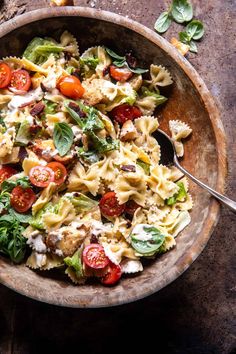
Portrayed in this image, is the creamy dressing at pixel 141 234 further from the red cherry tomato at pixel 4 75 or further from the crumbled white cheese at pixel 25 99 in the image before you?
the red cherry tomato at pixel 4 75

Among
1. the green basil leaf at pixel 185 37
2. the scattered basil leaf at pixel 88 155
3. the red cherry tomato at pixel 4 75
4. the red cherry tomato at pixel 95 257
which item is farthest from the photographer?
the green basil leaf at pixel 185 37

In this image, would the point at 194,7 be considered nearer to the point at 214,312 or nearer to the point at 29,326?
the point at 214,312

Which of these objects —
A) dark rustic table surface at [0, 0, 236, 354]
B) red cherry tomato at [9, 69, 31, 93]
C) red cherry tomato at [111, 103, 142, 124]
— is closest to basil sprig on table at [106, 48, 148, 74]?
red cherry tomato at [111, 103, 142, 124]

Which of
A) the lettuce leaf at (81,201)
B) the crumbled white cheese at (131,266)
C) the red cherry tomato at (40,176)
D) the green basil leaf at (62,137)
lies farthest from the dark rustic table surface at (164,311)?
the green basil leaf at (62,137)

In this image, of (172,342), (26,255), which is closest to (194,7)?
(26,255)

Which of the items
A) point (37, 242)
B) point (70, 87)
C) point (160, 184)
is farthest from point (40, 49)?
point (37, 242)

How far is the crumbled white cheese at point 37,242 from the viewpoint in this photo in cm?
450

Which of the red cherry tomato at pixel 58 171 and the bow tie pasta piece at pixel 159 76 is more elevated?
the bow tie pasta piece at pixel 159 76

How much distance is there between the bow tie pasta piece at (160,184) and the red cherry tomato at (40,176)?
89cm

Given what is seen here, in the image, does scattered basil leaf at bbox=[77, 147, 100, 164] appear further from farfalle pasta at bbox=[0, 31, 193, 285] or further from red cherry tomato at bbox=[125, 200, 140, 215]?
red cherry tomato at bbox=[125, 200, 140, 215]

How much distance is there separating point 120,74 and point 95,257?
1.67 m

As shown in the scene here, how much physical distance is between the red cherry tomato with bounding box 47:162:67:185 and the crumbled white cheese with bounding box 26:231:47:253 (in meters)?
0.47

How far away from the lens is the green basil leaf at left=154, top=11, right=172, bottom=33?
543cm

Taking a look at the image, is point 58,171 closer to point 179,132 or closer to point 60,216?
point 60,216
